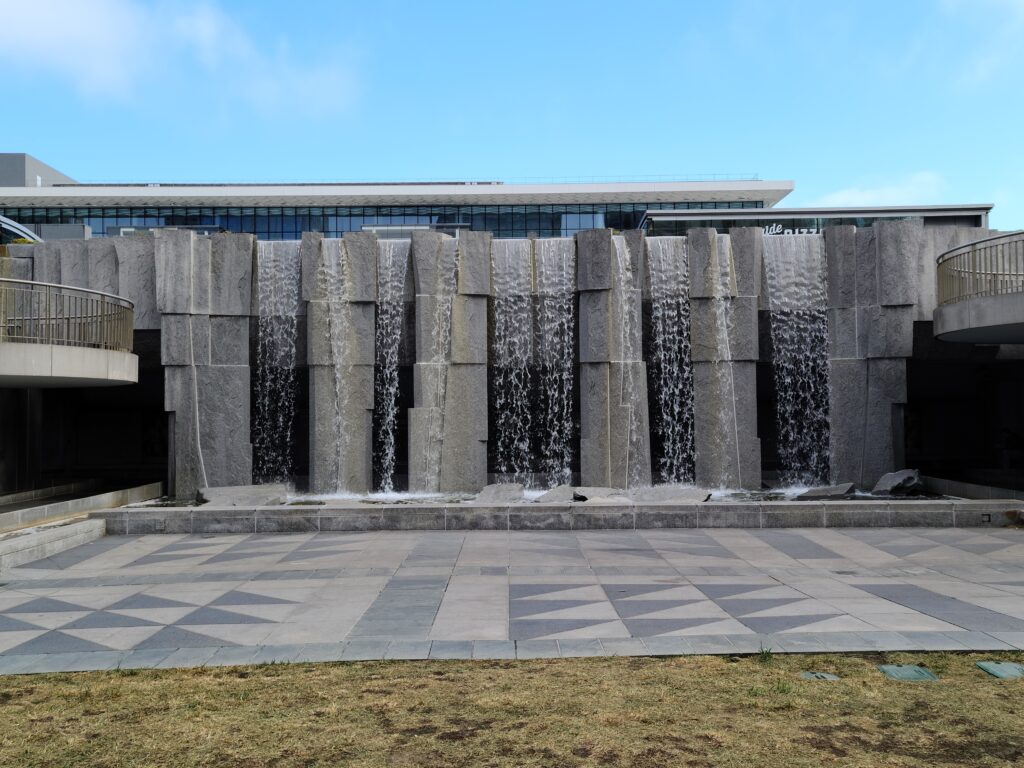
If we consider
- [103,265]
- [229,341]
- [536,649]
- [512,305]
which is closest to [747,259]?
[512,305]

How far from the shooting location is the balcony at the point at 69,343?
1359 cm

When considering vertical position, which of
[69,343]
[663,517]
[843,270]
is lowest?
[663,517]

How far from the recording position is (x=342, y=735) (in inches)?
203

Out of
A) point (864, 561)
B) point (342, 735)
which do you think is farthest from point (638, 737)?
point (864, 561)

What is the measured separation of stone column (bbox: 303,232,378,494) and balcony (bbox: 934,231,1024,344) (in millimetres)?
11186

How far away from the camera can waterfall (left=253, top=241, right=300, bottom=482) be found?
19250 mm

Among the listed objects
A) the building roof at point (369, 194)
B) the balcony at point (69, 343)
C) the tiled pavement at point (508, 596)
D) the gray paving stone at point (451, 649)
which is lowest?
the tiled pavement at point (508, 596)

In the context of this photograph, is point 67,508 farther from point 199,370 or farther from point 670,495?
point 670,495

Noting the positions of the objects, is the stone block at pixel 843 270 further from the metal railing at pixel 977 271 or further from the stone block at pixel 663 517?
the stone block at pixel 663 517

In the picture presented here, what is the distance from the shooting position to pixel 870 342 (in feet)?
58.3

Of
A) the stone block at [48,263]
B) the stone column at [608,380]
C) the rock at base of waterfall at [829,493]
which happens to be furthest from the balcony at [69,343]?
the rock at base of waterfall at [829,493]

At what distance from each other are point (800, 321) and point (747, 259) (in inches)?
74.7

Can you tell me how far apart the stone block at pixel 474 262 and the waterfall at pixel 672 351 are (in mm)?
3481

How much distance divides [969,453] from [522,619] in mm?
20941
